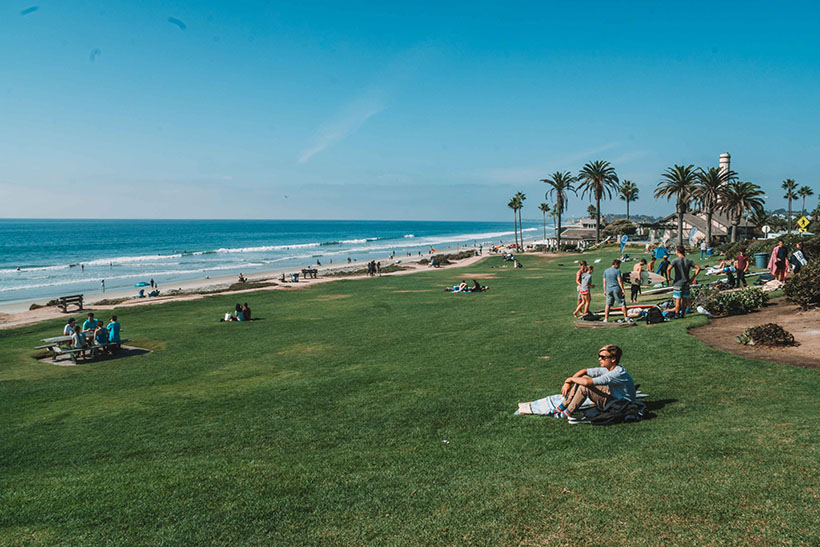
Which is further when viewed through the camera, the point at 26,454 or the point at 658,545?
the point at 26,454

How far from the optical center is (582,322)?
15.1 meters

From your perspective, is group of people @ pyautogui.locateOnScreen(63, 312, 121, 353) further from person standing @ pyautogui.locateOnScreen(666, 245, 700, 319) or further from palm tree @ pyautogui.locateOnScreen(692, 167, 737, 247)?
palm tree @ pyautogui.locateOnScreen(692, 167, 737, 247)

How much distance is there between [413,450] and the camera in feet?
23.6

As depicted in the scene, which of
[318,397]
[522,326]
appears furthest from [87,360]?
[522,326]

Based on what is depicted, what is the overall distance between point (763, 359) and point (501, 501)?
759 centimetres

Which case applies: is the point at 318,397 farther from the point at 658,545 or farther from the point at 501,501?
the point at 658,545

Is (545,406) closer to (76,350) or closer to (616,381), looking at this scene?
(616,381)

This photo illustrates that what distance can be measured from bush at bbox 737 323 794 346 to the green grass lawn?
38.0 inches

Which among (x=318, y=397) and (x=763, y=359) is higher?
(x=763, y=359)

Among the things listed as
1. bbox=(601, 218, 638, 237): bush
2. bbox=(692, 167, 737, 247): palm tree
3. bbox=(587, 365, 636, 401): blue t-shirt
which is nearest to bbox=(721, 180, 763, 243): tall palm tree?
bbox=(692, 167, 737, 247): palm tree

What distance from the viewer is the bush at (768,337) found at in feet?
34.5

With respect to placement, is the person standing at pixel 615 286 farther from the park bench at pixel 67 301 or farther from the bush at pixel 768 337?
the park bench at pixel 67 301

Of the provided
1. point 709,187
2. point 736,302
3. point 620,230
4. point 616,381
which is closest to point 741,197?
point 709,187

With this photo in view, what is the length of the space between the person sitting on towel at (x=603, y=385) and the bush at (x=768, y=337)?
5167 mm
